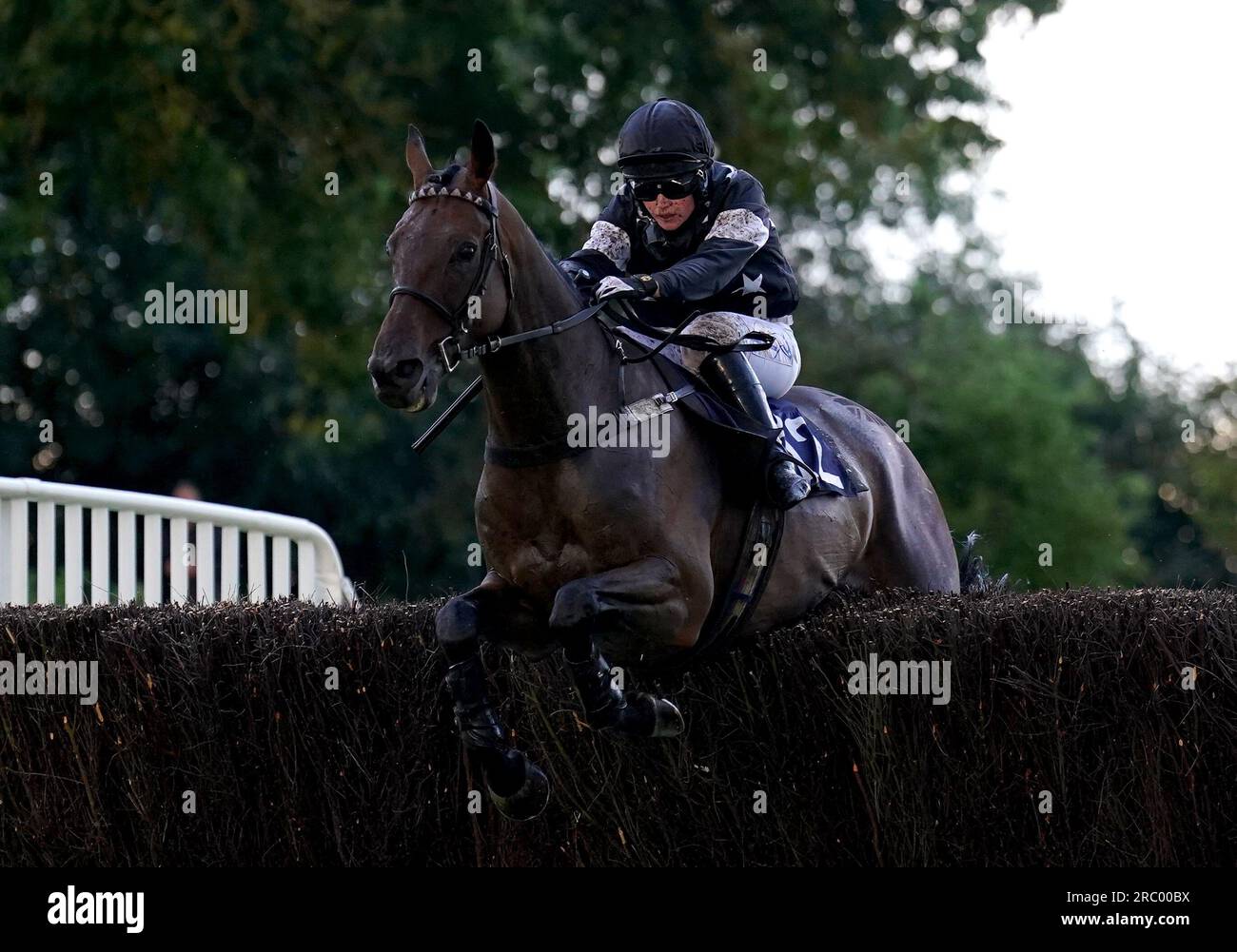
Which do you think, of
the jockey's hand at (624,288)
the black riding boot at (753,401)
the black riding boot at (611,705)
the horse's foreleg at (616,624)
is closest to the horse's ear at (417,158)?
the jockey's hand at (624,288)

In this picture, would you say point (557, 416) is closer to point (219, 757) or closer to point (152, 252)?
point (219, 757)

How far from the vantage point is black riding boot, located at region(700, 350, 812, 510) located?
6785 mm

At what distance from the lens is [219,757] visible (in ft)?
23.5

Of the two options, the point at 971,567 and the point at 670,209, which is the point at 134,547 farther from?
the point at 971,567

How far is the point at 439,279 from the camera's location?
575 cm

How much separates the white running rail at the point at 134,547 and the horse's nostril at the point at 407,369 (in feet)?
7.69

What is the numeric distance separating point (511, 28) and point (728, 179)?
12280mm

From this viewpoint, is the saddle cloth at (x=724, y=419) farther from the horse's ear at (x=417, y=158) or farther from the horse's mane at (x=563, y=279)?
the horse's ear at (x=417, y=158)

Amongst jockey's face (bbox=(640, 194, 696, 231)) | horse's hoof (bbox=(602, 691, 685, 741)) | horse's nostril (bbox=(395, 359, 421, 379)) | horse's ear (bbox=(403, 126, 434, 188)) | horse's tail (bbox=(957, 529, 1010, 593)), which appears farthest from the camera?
horse's tail (bbox=(957, 529, 1010, 593))

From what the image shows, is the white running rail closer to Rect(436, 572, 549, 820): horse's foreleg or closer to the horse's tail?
Rect(436, 572, 549, 820): horse's foreleg

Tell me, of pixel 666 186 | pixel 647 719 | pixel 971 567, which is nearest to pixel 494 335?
pixel 666 186

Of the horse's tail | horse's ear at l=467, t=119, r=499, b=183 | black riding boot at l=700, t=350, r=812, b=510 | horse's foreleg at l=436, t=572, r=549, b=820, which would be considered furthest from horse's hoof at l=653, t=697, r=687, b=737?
the horse's tail

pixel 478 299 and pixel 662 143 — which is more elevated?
pixel 662 143

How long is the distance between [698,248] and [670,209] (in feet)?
0.95
